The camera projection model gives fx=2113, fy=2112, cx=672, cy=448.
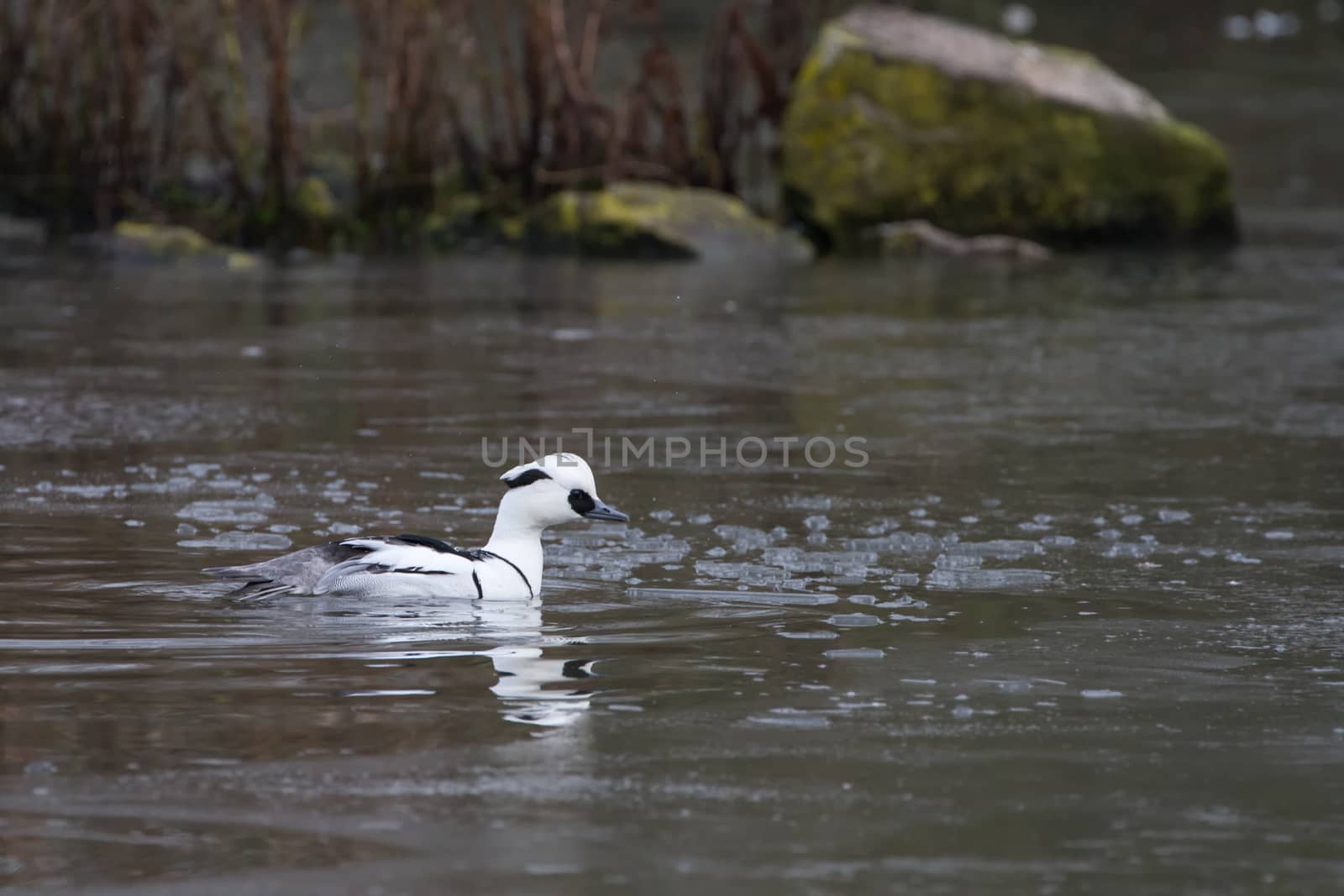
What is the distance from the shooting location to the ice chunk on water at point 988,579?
6.87m

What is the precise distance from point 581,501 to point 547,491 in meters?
0.12

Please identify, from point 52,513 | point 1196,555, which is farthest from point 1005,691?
point 52,513

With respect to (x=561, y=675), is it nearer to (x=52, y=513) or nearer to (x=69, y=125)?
(x=52, y=513)

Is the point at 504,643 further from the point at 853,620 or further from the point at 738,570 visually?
the point at 738,570

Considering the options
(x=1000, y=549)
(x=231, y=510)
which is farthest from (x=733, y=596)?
(x=231, y=510)

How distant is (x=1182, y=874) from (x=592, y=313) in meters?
9.90

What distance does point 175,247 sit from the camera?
16000mm

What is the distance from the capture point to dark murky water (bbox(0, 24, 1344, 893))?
433 cm

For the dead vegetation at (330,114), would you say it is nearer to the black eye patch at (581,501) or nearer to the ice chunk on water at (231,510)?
the ice chunk on water at (231,510)

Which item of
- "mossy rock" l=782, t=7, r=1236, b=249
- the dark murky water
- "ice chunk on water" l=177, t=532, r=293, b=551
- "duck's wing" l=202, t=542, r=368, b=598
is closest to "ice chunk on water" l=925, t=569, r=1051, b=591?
the dark murky water

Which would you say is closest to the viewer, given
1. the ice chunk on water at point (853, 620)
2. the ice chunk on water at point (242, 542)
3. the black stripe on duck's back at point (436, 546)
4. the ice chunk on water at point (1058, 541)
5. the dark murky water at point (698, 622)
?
the dark murky water at point (698, 622)

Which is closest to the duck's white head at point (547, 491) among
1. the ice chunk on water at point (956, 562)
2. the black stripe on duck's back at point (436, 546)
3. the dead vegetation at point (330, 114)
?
the black stripe on duck's back at point (436, 546)

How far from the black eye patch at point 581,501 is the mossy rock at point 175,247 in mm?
9630

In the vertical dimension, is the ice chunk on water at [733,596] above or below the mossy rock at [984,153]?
below
